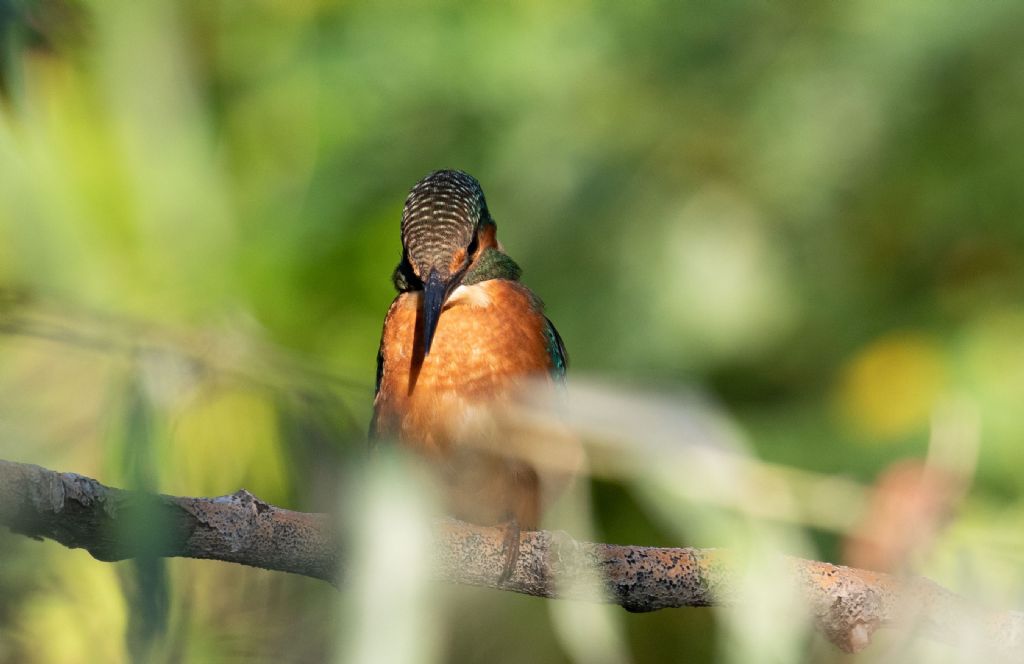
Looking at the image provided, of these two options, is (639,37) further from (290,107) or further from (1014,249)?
(1014,249)

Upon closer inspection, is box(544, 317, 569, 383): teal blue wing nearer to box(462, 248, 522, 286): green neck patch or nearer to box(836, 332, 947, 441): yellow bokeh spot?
box(462, 248, 522, 286): green neck patch

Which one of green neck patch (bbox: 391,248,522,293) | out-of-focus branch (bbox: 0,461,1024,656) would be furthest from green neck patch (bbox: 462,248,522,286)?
out-of-focus branch (bbox: 0,461,1024,656)

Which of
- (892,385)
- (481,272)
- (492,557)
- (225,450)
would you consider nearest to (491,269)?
(481,272)

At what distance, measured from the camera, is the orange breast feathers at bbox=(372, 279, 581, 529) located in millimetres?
2217

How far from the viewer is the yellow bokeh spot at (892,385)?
3436mm

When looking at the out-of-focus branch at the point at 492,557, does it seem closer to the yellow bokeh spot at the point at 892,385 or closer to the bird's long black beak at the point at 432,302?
the bird's long black beak at the point at 432,302

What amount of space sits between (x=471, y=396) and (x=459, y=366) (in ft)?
0.22

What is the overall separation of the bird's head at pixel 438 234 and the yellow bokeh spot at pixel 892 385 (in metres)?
1.67

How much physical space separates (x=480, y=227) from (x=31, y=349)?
1.06 m

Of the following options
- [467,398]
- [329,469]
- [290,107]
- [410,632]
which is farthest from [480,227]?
[290,107]

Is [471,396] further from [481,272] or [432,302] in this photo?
[481,272]

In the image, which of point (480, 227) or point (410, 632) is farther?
point (480, 227)

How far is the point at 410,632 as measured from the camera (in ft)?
4.45

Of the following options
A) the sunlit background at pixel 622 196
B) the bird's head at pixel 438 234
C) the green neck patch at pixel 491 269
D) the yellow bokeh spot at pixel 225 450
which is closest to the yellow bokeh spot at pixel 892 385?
the sunlit background at pixel 622 196
